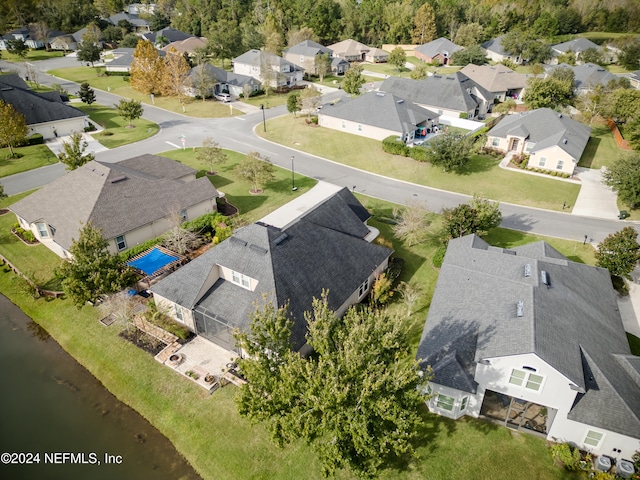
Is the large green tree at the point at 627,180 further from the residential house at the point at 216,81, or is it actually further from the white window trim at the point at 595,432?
the residential house at the point at 216,81

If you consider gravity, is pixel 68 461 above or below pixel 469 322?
below

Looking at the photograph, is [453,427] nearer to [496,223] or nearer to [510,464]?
[510,464]

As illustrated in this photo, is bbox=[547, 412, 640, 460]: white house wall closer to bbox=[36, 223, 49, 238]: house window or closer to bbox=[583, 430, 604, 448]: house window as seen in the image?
bbox=[583, 430, 604, 448]: house window

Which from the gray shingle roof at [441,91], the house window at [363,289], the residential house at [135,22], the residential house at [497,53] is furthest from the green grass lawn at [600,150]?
the residential house at [135,22]

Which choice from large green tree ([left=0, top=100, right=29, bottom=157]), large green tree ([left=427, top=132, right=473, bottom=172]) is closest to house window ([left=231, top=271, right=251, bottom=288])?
large green tree ([left=427, top=132, right=473, bottom=172])

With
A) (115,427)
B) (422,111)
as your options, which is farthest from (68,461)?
(422,111)

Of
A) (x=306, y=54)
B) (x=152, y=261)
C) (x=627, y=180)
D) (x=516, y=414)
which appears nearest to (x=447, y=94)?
(x=627, y=180)

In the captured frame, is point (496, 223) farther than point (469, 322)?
Yes
